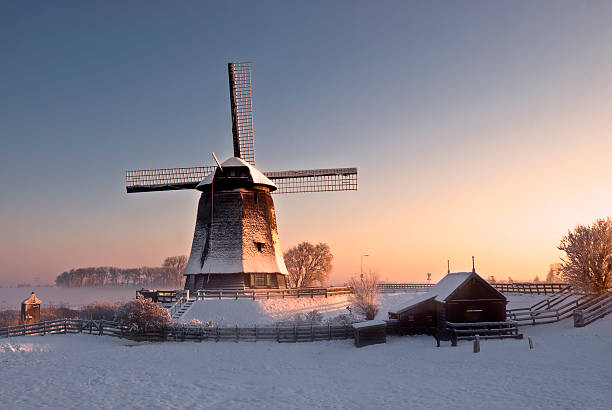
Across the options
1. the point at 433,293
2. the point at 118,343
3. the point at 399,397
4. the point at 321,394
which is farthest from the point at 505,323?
the point at 118,343

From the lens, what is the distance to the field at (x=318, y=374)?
13.1 m

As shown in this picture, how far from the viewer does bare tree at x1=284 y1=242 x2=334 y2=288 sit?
5719 centimetres

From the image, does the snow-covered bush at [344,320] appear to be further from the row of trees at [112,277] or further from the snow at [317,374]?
the row of trees at [112,277]

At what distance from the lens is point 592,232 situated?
27828mm

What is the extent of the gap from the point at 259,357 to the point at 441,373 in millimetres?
8695

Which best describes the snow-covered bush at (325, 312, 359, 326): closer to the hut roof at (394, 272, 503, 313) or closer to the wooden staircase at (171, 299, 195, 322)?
the hut roof at (394, 272, 503, 313)

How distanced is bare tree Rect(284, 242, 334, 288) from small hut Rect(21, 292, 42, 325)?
30.1 m

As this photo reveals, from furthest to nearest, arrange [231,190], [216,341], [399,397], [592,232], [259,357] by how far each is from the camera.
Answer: [231,190] → [592,232] → [216,341] → [259,357] → [399,397]

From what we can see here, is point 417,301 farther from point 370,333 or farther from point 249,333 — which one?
point 249,333

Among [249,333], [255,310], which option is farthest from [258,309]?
[249,333]

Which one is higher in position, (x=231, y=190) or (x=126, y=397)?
(x=231, y=190)

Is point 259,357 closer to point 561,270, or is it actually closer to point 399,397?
point 399,397

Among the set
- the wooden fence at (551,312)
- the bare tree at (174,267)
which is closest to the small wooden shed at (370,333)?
the wooden fence at (551,312)

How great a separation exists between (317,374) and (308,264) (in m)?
40.9
